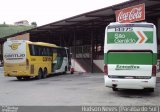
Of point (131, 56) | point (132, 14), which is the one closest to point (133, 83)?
point (131, 56)

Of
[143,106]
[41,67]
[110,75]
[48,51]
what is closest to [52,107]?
[143,106]

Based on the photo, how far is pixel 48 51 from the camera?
27.1 metres

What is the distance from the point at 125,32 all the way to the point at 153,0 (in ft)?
26.8

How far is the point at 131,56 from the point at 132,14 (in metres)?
Answer: 8.09

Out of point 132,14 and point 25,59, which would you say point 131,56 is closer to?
point 132,14

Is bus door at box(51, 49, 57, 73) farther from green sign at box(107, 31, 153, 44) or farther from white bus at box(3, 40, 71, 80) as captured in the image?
green sign at box(107, 31, 153, 44)

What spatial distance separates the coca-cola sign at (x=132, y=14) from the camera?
20.4 m

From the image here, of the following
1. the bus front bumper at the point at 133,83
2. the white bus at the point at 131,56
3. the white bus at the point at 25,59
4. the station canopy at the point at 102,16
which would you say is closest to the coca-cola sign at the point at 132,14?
the station canopy at the point at 102,16

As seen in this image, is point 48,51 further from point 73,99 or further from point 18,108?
point 18,108

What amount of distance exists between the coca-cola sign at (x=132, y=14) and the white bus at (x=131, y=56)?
6933 millimetres

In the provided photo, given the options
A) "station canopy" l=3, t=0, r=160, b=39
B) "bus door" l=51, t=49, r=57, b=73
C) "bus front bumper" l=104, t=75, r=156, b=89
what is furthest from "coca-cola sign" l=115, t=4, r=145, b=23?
"bus door" l=51, t=49, r=57, b=73

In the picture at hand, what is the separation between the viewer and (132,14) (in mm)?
21172

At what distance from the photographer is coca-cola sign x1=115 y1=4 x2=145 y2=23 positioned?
20422 millimetres

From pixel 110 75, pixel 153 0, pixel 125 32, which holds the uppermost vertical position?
pixel 153 0
